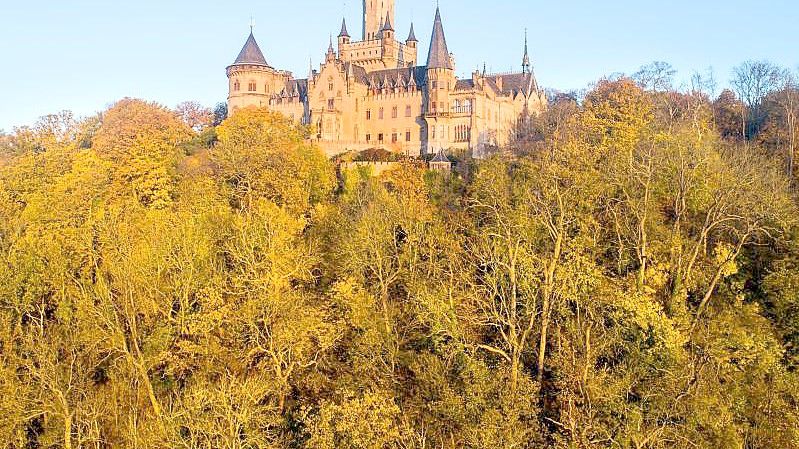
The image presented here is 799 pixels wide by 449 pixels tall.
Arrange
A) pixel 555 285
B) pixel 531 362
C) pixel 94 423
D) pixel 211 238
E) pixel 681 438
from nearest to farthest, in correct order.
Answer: pixel 681 438, pixel 94 423, pixel 555 285, pixel 531 362, pixel 211 238

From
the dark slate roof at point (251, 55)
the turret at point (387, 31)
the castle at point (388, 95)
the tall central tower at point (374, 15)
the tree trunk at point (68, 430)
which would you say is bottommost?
the tree trunk at point (68, 430)

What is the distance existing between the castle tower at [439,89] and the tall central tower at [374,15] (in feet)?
62.5

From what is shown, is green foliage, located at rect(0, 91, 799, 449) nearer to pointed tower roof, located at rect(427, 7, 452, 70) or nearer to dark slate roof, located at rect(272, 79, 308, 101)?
pointed tower roof, located at rect(427, 7, 452, 70)

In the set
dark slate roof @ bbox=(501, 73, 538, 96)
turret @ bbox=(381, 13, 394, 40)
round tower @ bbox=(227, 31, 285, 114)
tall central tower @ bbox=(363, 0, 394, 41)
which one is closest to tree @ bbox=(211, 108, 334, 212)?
round tower @ bbox=(227, 31, 285, 114)

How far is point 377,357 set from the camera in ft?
99.6

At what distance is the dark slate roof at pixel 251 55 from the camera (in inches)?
3487

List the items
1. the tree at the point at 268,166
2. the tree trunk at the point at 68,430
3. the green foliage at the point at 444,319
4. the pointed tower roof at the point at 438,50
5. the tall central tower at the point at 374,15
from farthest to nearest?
the tall central tower at the point at 374,15
the pointed tower roof at the point at 438,50
the tree at the point at 268,166
the tree trunk at the point at 68,430
the green foliage at the point at 444,319

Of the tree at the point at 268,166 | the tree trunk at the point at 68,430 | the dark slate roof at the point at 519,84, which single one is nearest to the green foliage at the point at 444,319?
the tree trunk at the point at 68,430

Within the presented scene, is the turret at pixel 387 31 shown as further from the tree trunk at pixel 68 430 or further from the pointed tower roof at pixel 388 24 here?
the tree trunk at pixel 68 430

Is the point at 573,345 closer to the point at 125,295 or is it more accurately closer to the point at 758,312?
the point at 758,312

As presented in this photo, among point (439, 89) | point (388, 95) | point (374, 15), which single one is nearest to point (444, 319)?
point (439, 89)

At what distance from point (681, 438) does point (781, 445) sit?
14.0 feet

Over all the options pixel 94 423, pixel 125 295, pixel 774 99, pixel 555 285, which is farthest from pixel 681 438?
pixel 774 99

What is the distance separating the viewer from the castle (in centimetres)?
7725
